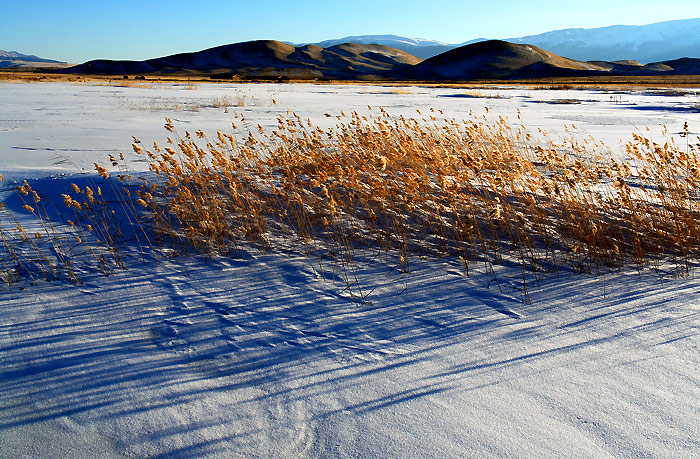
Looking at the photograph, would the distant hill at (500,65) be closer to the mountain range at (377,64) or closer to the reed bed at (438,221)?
the mountain range at (377,64)

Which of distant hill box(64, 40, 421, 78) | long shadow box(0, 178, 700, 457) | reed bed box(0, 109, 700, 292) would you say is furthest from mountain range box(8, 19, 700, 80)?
long shadow box(0, 178, 700, 457)

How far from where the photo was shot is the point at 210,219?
393cm

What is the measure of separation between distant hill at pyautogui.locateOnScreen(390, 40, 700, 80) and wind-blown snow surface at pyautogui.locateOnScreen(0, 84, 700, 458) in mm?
82750

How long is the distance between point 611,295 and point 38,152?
763 cm

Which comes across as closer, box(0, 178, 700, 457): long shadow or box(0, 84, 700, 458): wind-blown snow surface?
box(0, 84, 700, 458): wind-blown snow surface

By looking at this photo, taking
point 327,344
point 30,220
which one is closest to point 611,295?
point 327,344

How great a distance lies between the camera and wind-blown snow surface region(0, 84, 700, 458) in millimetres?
1850

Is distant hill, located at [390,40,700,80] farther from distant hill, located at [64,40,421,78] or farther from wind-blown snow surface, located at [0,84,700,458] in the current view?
wind-blown snow surface, located at [0,84,700,458]

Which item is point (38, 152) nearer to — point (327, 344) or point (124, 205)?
point (124, 205)

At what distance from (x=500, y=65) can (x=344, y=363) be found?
95.7 m

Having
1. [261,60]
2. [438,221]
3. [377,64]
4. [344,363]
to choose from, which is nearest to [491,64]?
[377,64]

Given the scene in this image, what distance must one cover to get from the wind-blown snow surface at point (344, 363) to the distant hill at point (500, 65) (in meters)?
82.8

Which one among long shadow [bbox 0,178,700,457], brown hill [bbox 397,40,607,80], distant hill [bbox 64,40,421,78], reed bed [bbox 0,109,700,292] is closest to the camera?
long shadow [bbox 0,178,700,457]

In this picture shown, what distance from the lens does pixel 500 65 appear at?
88.2 meters
